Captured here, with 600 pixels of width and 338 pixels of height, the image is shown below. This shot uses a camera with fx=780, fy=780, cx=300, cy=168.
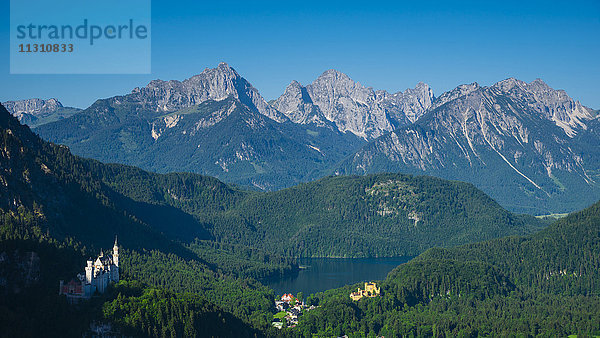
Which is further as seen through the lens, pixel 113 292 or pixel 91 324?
pixel 113 292

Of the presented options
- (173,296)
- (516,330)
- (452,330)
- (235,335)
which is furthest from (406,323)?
(173,296)

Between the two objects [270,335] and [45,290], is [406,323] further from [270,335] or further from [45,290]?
[45,290]

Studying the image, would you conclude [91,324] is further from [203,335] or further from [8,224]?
[8,224]

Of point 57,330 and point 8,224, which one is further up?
point 8,224

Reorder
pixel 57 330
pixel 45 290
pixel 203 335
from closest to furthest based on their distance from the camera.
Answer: pixel 57 330
pixel 45 290
pixel 203 335

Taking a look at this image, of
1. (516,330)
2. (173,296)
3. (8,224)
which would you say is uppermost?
(8,224)

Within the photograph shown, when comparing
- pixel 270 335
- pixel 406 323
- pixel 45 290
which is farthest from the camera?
pixel 406 323
